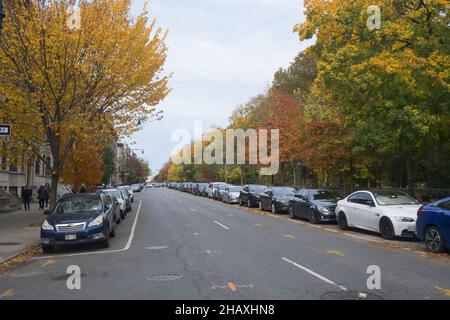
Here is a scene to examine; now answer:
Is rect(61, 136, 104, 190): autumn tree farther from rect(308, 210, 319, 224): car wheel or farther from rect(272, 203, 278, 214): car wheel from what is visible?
rect(308, 210, 319, 224): car wheel

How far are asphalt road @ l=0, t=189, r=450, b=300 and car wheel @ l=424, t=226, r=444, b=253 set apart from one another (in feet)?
1.50

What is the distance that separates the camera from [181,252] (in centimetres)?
1162

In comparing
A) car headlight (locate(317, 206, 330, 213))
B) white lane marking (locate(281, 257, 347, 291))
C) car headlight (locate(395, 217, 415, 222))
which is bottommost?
white lane marking (locate(281, 257, 347, 291))

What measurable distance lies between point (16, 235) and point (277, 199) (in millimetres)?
13665

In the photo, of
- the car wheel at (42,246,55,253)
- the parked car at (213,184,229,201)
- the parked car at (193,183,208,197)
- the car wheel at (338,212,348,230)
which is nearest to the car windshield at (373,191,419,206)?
the car wheel at (338,212,348,230)

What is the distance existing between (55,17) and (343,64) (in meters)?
11.3

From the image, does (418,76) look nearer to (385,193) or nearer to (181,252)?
(385,193)

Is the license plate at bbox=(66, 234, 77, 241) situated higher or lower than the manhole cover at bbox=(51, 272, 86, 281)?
higher

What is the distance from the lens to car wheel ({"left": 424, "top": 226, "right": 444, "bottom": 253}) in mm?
10953

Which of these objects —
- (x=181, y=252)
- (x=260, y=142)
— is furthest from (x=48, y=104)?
(x=260, y=142)

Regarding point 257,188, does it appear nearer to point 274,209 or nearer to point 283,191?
point 283,191

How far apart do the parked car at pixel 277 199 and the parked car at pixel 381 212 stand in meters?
7.75

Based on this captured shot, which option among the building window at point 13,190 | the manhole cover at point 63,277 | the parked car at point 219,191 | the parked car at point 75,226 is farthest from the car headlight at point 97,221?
the parked car at point 219,191

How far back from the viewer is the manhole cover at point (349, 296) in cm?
688
